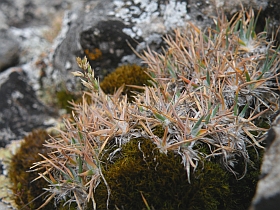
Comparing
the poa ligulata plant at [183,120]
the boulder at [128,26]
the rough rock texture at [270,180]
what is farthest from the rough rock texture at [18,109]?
the rough rock texture at [270,180]

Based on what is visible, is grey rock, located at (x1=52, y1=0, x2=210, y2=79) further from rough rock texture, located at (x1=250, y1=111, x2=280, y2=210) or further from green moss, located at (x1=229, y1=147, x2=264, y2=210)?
rough rock texture, located at (x1=250, y1=111, x2=280, y2=210)

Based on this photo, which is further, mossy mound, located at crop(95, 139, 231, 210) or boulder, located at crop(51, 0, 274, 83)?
boulder, located at crop(51, 0, 274, 83)

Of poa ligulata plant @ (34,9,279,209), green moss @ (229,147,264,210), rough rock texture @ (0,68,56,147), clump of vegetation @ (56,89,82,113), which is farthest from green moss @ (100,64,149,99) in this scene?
green moss @ (229,147,264,210)

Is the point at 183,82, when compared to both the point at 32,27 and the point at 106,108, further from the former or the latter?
the point at 32,27

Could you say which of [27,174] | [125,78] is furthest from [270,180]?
[27,174]

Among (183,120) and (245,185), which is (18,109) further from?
(245,185)

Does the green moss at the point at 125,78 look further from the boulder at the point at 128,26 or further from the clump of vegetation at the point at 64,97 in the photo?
the clump of vegetation at the point at 64,97
